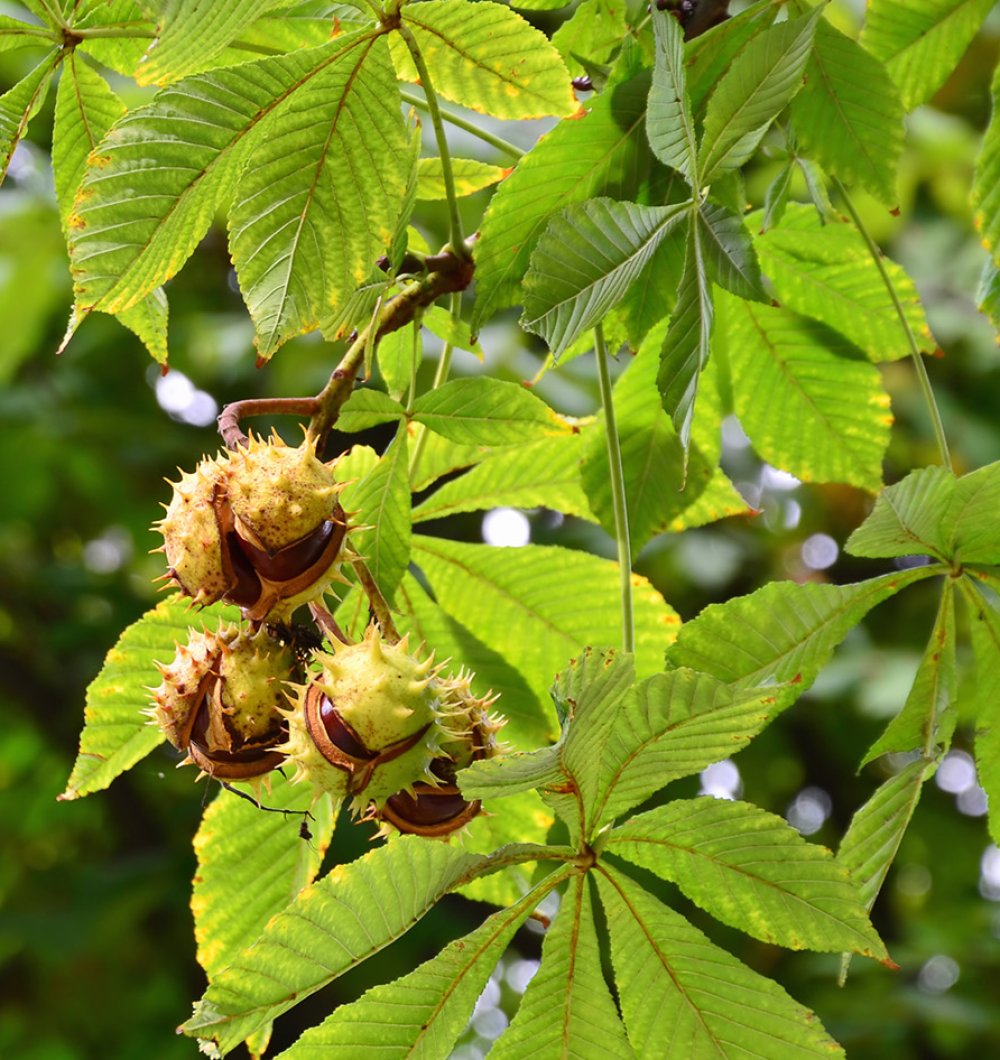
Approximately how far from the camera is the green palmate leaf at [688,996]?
0.83m

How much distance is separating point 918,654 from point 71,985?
246 cm

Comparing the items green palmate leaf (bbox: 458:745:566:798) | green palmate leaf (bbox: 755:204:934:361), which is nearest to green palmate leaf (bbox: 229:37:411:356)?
green palmate leaf (bbox: 458:745:566:798)

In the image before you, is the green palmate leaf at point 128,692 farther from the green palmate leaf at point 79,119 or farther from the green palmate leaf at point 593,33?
the green palmate leaf at point 593,33

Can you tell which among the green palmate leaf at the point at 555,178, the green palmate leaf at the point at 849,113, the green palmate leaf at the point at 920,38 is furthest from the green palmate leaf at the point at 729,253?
the green palmate leaf at the point at 920,38

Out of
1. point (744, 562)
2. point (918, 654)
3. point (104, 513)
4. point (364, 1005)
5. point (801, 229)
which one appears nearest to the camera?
point (364, 1005)

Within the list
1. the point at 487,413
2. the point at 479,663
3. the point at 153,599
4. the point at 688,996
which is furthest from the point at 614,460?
the point at 153,599

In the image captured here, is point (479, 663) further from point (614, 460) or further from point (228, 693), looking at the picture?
point (228, 693)

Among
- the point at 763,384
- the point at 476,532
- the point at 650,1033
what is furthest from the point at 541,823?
the point at 476,532

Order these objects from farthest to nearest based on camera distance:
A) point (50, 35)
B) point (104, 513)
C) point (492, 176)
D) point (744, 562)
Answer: point (104, 513) → point (744, 562) → point (492, 176) → point (50, 35)

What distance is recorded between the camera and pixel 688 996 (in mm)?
863

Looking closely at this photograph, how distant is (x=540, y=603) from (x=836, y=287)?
45 cm

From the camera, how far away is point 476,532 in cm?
347

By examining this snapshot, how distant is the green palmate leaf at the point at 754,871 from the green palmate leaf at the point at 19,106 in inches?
27.7

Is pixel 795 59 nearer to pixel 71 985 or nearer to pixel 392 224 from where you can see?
pixel 392 224
